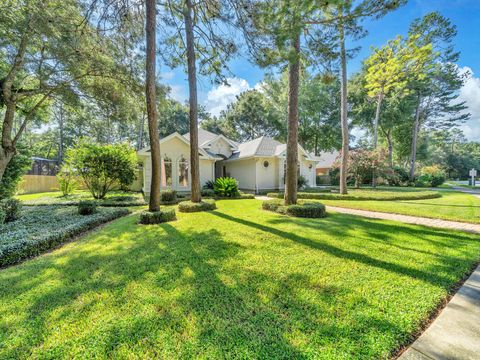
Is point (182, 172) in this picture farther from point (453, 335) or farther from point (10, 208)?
point (453, 335)

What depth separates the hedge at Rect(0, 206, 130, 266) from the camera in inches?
177

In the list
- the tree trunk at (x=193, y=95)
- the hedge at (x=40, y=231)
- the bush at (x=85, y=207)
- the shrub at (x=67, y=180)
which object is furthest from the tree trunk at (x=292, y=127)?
the shrub at (x=67, y=180)

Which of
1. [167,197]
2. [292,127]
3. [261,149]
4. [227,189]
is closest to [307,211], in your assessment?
[292,127]

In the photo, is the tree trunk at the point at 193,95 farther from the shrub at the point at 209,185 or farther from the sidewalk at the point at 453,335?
the sidewalk at the point at 453,335

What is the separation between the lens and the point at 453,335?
209cm

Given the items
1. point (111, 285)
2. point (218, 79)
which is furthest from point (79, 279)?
point (218, 79)

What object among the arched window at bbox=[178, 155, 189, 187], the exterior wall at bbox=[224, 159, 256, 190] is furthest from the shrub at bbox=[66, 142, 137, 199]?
the exterior wall at bbox=[224, 159, 256, 190]

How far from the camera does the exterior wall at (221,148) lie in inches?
745

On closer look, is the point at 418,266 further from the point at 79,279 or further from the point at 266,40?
the point at 266,40

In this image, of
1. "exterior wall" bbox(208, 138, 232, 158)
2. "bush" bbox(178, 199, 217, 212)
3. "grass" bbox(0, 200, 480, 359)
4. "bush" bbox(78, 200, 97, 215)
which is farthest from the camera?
"exterior wall" bbox(208, 138, 232, 158)

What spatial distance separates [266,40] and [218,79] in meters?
3.08

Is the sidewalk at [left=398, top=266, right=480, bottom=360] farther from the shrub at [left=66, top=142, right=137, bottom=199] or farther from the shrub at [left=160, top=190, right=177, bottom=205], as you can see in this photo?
the shrub at [left=66, top=142, right=137, bottom=199]

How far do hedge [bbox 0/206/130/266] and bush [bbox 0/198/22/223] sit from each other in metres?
0.27

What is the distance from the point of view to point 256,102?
95.6 feet
